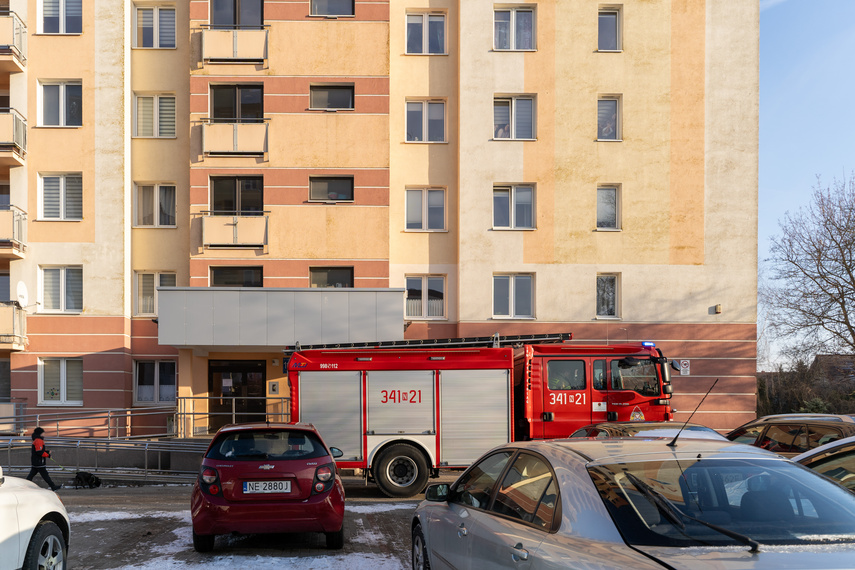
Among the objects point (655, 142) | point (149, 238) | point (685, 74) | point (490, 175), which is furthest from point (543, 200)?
point (149, 238)

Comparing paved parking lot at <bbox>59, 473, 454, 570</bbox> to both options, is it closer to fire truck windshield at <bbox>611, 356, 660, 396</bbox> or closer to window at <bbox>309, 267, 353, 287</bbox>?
fire truck windshield at <bbox>611, 356, 660, 396</bbox>

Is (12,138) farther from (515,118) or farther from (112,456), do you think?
(515,118)

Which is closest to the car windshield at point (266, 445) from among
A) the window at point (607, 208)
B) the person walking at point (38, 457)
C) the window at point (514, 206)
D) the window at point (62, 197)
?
the person walking at point (38, 457)

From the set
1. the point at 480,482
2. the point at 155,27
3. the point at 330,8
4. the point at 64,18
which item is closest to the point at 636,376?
the point at 480,482

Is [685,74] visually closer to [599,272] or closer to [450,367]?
[599,272]

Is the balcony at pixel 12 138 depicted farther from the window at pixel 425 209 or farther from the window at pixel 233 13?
the window at pixel 425 209

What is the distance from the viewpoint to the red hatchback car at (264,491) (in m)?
7.99

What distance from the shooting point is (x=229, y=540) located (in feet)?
30.0

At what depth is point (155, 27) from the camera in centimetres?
2441

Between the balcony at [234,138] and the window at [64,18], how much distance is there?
537cm

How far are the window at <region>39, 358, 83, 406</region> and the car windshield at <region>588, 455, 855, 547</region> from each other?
22899mm

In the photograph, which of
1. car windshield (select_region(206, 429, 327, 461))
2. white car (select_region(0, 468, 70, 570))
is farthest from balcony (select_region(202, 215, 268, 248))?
white car (select_region(0, 468, 70, 570))

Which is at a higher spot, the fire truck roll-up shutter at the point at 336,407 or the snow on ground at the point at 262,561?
the fire truck roll-up shutter at the point at 336,407

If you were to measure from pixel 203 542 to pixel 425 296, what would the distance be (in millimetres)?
Answer: 16139
